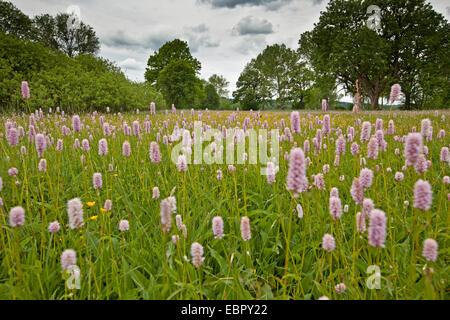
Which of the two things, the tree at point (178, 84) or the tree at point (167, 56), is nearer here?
the tree at point (178, 84)

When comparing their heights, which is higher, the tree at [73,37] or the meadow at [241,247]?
the tree at [73,37]

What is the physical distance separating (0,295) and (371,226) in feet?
7.25

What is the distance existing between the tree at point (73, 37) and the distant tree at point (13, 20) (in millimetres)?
14456

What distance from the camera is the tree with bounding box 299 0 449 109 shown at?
2591 cm

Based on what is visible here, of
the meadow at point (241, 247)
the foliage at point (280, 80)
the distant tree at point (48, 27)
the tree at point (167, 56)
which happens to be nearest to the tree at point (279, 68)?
the foliage at point (280, 80)

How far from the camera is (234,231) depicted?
2289 mm

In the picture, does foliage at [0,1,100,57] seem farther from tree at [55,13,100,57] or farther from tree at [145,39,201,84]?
tree at [145,39,201,84]

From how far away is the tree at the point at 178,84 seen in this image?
121 ft

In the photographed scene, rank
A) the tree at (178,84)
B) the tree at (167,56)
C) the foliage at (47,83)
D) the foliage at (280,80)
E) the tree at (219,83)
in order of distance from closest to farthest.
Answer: the foliage at (47,83), the tree at (178,84), the tree at (167,56), the foliage at (280,80), the tree at (219,83)

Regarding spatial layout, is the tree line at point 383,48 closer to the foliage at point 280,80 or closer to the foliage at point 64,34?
the foliage at point 280,80

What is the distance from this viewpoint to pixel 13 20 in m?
26.7

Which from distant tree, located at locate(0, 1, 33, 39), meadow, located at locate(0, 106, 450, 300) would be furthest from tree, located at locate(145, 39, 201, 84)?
meadow, located at locate(0, 106, 450, 300)
